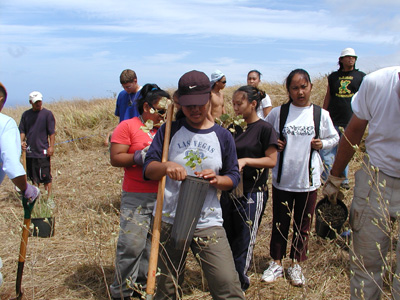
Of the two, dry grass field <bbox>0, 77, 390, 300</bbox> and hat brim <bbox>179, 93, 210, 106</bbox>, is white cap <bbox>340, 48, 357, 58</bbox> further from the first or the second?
hat brim <bbox>179, 93, 210, 106</bbox>

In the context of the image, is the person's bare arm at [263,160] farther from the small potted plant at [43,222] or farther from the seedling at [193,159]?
the small potted plant at [43,222]

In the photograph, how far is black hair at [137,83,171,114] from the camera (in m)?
3.18

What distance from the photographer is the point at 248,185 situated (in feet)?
10.7

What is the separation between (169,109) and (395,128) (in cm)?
137

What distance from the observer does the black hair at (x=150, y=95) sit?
10.4 ft

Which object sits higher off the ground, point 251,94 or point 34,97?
point 251,94

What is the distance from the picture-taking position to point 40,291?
3.48 meters

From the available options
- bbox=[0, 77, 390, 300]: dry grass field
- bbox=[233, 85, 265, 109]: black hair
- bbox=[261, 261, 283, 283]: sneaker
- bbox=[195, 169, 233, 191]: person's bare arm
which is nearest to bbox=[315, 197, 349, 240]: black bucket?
bbox=[0, 77, 390, 300]: dry grass field

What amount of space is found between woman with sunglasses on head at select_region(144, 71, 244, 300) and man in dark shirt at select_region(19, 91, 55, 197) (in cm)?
477

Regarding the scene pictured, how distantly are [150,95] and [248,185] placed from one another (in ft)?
3.64

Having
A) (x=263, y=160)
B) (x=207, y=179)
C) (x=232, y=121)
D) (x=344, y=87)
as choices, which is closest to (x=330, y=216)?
(x=263, y=160)

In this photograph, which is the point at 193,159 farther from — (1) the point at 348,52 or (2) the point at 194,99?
(1) the point at 348,52

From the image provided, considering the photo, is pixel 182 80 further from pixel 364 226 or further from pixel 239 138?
pixel 364 226

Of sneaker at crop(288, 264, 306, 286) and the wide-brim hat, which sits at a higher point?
the wide-brim hat
